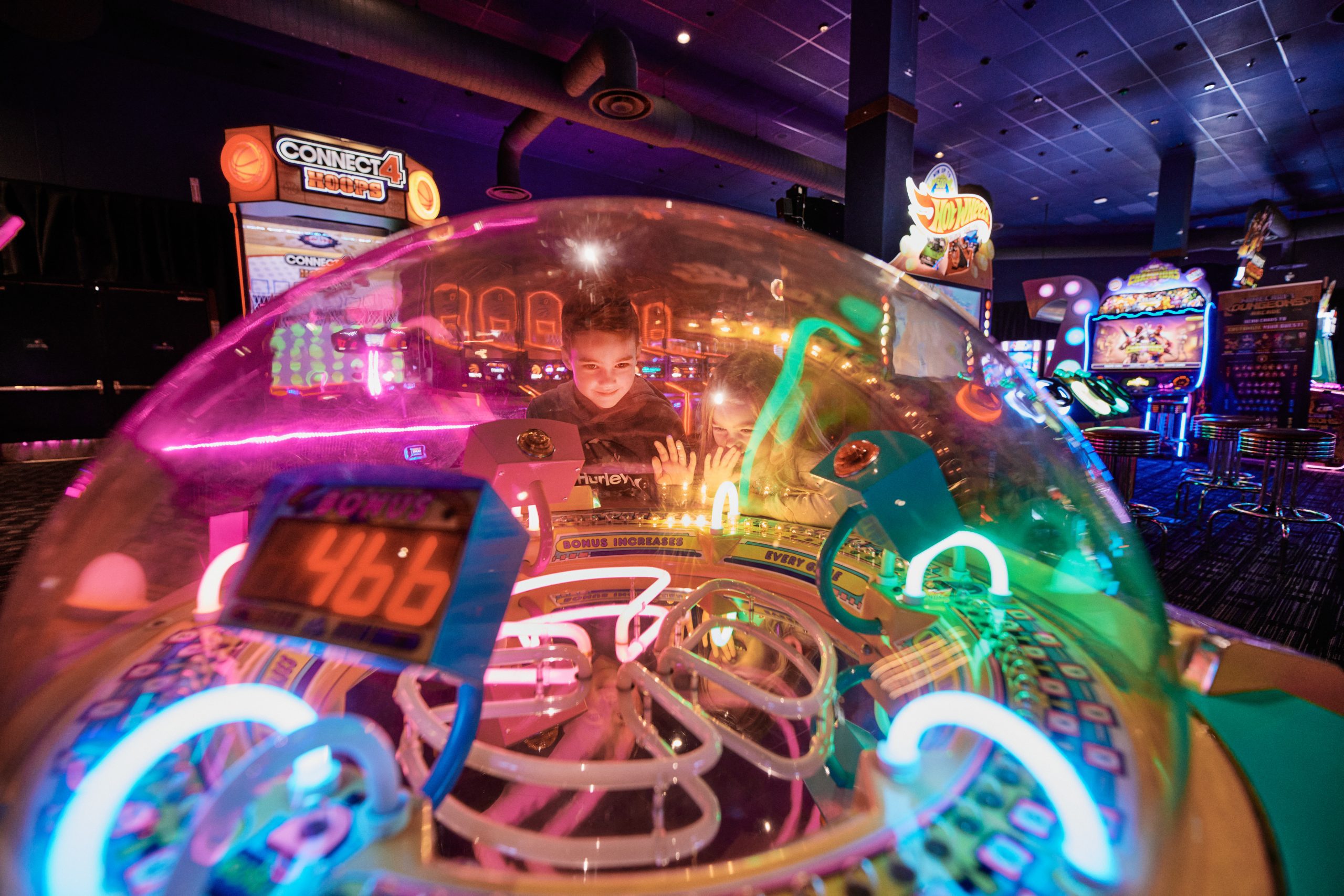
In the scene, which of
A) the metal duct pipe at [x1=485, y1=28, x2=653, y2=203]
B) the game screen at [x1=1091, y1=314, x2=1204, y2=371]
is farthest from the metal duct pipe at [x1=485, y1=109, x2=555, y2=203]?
the game screen at [x1=1091, y1=314, x2=1204, y2=371]

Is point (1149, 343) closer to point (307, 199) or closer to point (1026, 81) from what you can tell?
point (1026, 81)

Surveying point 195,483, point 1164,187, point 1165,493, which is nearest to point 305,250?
point 195,483

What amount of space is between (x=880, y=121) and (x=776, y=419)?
3675 millimetres

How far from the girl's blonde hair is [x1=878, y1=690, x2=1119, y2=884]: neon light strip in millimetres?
1829

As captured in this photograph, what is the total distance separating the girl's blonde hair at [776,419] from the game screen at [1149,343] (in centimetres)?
929

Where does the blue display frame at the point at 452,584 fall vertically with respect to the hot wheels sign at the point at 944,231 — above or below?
below

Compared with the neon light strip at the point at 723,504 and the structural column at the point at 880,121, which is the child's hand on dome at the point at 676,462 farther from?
the structural column at the point at 880,121

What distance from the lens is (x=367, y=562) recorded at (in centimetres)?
93

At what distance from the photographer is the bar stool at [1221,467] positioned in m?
4.79

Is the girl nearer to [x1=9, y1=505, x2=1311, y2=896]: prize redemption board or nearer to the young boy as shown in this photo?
the young boy

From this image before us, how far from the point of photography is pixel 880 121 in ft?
15.4

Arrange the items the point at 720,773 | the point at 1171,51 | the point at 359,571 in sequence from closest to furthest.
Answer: the point at 359,571, the point at 720,773, the point at 1171,51

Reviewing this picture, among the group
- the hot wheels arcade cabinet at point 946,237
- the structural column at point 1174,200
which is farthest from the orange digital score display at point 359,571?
the structural column at point 1174,200

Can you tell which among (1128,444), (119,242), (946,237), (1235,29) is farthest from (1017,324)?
(119,242)
